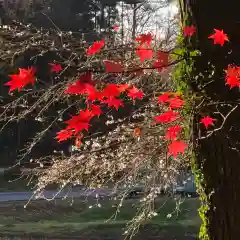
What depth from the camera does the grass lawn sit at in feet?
36.7

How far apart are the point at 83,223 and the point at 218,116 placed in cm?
1035

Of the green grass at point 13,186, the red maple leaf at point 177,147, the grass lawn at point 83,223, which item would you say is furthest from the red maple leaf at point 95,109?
the green grass at point 13,186

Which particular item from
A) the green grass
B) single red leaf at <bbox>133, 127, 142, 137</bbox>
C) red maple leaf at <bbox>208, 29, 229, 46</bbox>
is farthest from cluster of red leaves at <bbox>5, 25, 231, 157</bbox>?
the green grass

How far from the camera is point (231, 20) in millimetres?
2934

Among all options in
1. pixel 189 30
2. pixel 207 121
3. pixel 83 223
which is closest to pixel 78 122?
pixel 207 121

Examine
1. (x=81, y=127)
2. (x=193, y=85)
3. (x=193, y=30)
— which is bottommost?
(x=81, y=127)

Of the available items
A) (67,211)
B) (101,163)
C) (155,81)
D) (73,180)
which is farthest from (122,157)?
(67,211)

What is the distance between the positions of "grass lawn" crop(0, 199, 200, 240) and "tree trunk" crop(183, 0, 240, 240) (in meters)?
6.90

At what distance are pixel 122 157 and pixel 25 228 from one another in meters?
8.94

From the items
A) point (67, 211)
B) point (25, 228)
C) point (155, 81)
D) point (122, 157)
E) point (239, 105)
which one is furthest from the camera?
point (67, 211)

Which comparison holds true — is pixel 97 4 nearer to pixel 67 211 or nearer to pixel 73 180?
pixel 67 211

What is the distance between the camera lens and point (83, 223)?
12.8 m

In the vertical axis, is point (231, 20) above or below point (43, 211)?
above

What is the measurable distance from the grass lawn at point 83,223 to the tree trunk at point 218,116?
6901 millimetres
